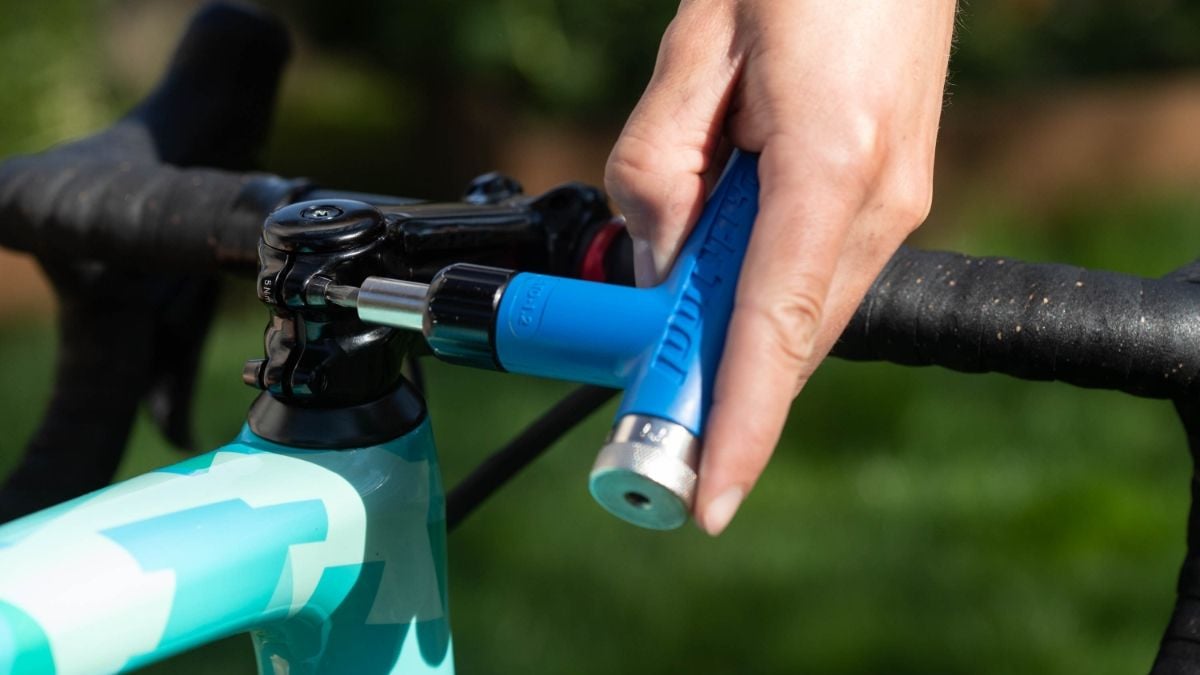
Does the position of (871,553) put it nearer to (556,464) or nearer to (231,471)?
(556,464)

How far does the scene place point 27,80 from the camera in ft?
12.8

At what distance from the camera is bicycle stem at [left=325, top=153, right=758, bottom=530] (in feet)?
1.73

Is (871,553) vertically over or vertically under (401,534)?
under

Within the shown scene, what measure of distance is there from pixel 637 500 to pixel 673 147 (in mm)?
174

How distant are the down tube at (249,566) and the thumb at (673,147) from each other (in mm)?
176

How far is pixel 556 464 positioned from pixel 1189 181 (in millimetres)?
2042

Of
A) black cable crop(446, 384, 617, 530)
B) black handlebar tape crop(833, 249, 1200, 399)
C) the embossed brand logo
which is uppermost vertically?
the embossed brand logo

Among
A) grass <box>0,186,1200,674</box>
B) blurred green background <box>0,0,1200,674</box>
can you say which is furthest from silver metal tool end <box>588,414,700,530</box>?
grass <box>0,186,1200,674</box>

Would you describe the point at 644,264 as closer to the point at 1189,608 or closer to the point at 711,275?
the point at 711,275

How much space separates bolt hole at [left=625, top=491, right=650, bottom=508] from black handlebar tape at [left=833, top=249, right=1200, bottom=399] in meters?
0.31

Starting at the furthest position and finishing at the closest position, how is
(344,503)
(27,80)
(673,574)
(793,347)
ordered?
1. (27,80)
2. (673,574)
3. (344,503)
4. (793,347)

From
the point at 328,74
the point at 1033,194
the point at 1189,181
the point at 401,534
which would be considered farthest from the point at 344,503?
the point at 328,74

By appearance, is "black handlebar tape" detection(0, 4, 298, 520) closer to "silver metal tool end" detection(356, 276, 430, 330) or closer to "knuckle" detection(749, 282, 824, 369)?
"silver metal tool end" detection(356, 276, 430, 330)

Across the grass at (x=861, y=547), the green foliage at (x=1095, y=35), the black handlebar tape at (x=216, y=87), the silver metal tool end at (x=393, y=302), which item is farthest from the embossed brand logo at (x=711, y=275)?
the green foliage at (x=1095, y=35)
